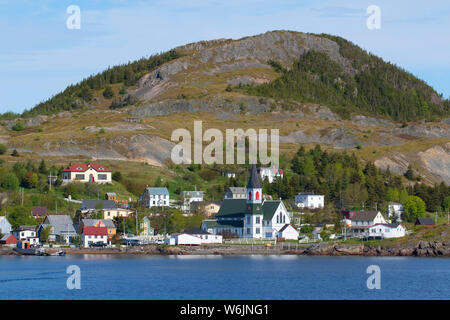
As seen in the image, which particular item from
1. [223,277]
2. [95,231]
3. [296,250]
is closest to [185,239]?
[95,231]

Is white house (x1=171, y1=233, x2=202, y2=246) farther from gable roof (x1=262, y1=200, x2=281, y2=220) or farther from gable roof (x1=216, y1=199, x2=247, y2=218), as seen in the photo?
gable roof (x1=262, y1=200, x2=281, y2=220)

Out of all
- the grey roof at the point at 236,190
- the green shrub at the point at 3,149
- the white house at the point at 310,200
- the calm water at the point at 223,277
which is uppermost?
the green shrub at the point at 3,149

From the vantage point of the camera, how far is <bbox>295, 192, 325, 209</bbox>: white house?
143 m

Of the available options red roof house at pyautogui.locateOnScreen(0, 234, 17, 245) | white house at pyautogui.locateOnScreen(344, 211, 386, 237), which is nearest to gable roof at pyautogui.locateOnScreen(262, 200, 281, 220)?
white house at pyautogui.locateOnScreen(344, 211, 386, 237)

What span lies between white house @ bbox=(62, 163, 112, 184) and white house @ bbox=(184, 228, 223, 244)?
3993cm

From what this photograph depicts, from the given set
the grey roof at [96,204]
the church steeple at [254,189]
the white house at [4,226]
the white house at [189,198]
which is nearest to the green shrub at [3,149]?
the grey roof at [96,204]

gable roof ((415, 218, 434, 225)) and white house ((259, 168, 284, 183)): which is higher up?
white house ((259, 168, 284, 183))

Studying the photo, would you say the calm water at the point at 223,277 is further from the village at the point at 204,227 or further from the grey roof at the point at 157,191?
the grey roof at the point at 157,191

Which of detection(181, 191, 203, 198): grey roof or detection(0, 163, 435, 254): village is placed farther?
detection(181, 191, 203, 198): grey roof

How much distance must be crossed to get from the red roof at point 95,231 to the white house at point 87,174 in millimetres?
34413

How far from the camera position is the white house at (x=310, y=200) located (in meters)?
143
